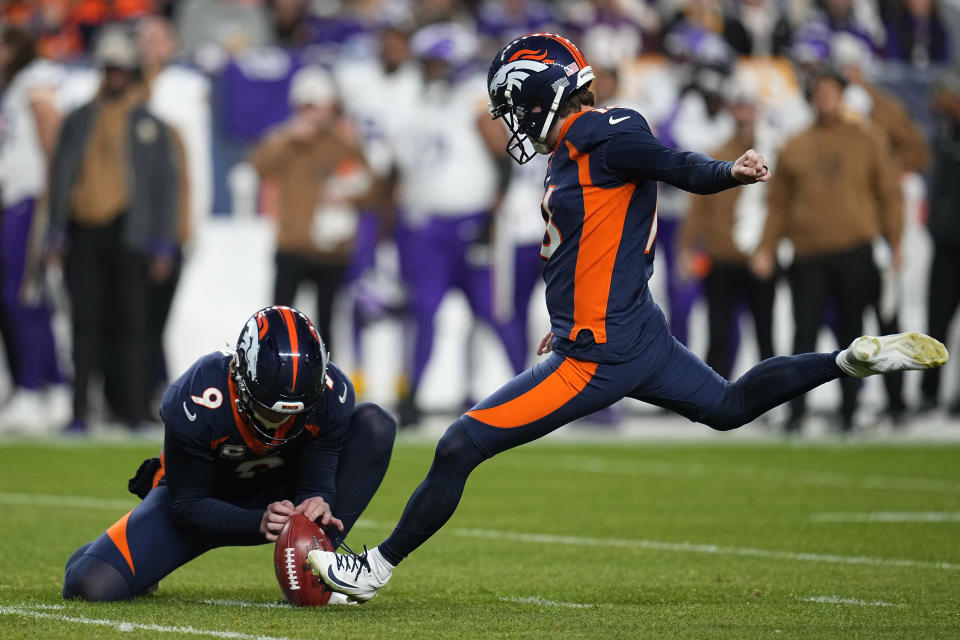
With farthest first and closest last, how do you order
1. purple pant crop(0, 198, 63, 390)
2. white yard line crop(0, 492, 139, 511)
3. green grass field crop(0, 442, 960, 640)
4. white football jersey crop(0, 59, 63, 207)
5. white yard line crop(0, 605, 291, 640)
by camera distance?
white football jersey crop(0, 59, 63, 207) → purple pant crop(0, 198, 63, 390) → white yard line crop(0, 492, 139, 511) → green grass field crop(0, 442, 960, 640) → white yard line crop(0, 605, 291, 640)

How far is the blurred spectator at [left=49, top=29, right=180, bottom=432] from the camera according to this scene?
464 inches

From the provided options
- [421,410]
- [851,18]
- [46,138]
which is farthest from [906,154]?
[46,138]

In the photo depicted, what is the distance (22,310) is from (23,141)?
130 cm

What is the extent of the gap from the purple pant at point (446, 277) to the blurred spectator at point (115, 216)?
72.9 inches

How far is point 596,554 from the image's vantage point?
6664mm

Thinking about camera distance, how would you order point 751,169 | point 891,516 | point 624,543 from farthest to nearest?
point 891,516 → point 624,543 → point 751,169

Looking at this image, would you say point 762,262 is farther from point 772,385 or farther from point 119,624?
point 119,624

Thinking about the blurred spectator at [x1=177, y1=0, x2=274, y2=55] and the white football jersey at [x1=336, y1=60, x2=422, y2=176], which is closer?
the white football jersey at [x1=336, y1=60, x2=422, y2=176]

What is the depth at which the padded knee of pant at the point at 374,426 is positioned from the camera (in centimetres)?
566

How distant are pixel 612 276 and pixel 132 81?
7689 millimetres

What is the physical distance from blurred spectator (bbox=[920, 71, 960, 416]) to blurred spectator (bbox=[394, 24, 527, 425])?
11.1 feet

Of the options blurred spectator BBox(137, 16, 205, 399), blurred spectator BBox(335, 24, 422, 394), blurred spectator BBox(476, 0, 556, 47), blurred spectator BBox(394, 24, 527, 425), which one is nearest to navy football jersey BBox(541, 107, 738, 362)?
blurred spectator BBox(394, 24, 527, 425)

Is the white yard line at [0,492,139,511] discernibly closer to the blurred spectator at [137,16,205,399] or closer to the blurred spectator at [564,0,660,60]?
the blurred spectator at [137,16,205,399]

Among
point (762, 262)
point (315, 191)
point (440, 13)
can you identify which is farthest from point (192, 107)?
point (762, 262)
